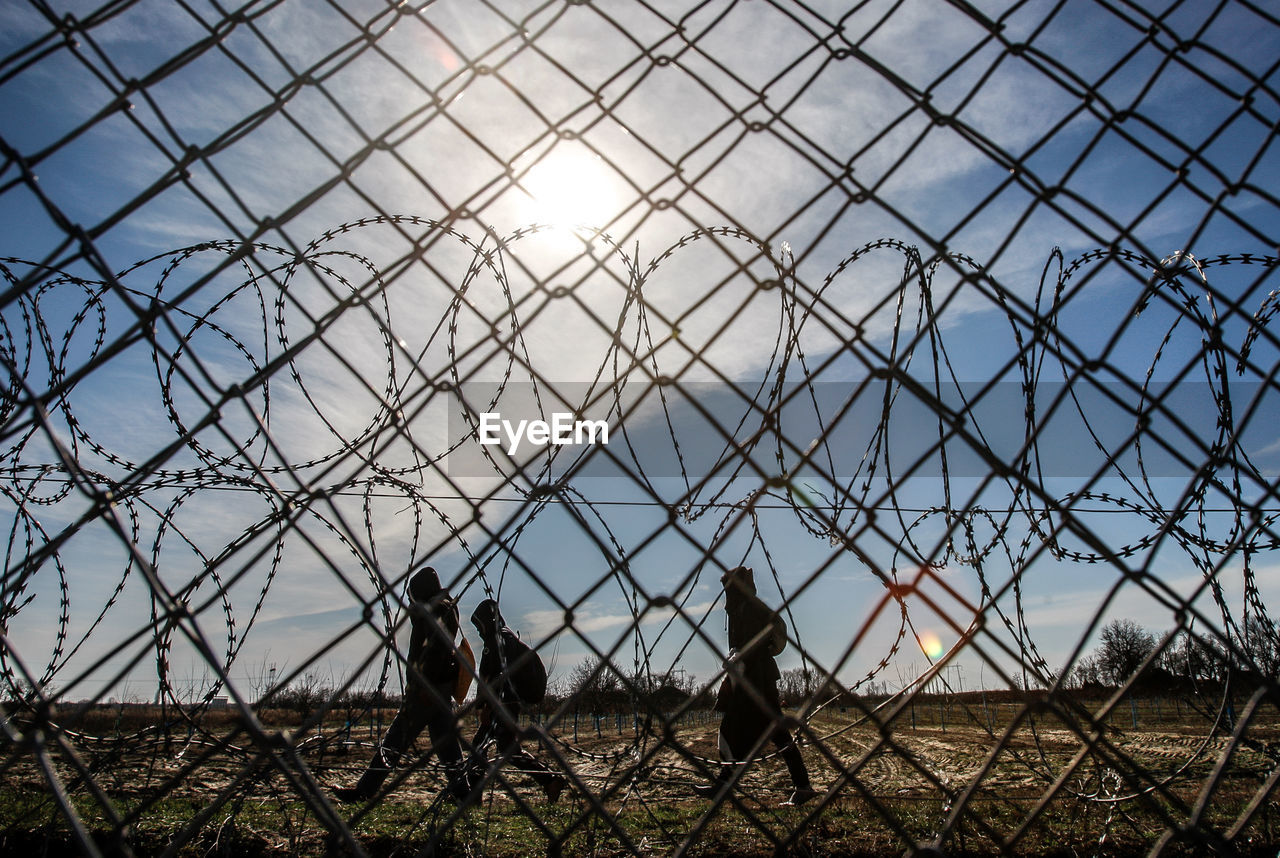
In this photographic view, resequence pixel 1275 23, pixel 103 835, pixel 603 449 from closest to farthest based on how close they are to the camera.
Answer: pixel 603 449
pixel 1275 23
pixel 103 835

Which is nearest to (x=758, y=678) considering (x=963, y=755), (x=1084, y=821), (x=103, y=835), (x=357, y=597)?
(x=1084, y=821)

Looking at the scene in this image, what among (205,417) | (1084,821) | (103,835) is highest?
(205,417)

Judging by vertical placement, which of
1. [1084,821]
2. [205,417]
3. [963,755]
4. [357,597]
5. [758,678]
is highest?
[205,417]

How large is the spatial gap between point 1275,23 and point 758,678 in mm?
5038

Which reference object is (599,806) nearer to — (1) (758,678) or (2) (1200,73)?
(2) (1200,73)

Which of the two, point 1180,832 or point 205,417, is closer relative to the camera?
point 1180,832

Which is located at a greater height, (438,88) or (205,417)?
(438,88)

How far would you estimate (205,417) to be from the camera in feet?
3.93

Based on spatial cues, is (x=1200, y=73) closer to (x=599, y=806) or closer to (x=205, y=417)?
(x=599, y=806)

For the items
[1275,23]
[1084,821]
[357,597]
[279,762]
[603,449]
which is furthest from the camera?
[1084,821]

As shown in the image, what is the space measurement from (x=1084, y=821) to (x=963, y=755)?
731 cm

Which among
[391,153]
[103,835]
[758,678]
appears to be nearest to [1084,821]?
[758,678]

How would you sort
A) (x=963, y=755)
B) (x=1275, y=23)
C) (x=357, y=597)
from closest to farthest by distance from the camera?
(x=357, y=597)
(x=1275, y=23)
(x=963, y=755)

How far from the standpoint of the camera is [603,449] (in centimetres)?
130
